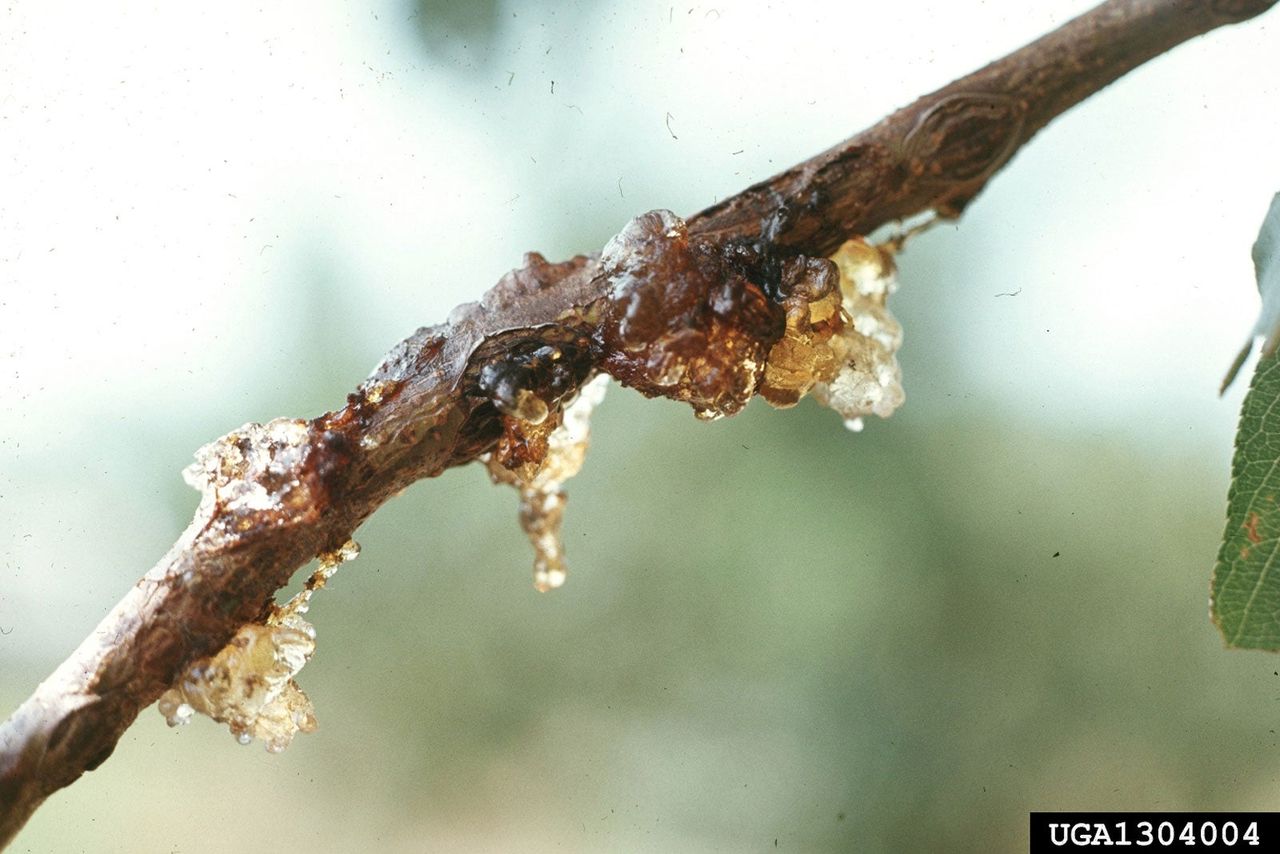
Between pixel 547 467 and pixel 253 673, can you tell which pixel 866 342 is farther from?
pixel 253 673

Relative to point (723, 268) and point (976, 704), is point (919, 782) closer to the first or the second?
point (976, 704)

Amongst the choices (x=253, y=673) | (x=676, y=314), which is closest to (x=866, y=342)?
(x=676, y=314)

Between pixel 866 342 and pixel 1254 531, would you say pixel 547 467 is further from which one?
pixel 1254 531

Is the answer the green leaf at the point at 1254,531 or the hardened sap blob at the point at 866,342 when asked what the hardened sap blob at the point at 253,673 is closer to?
the hardened sap blob at the point at 866,342

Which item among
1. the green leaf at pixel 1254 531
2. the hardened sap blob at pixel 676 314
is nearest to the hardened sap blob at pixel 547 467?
the hardened sap blob at pixel 676 314

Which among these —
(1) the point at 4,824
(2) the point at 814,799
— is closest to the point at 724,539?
(2) the point at 814,799

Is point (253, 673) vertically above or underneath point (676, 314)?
underneath

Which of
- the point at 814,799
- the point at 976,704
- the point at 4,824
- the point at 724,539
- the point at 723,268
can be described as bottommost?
the point at 4,824

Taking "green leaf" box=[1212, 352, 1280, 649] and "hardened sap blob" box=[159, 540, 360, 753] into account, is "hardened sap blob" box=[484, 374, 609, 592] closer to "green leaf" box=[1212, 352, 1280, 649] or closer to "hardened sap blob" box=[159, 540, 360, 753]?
"hardened sap blob" box=[159, 540, 360, 753]

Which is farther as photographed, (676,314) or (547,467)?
(547,467)
